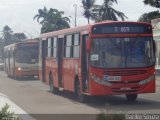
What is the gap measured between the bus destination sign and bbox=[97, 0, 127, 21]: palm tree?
160 ft

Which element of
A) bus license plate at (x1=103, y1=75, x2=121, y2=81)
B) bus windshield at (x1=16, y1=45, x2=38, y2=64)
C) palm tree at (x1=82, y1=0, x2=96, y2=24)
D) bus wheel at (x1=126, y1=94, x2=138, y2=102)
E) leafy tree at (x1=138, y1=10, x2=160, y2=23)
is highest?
palm tree at (x1=82, y1=0, x2=96, y2=24)

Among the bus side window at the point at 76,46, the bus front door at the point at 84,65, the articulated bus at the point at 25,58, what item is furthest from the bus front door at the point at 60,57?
the articulated bus at the point at 25,58

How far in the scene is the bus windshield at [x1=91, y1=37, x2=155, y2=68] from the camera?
60.8ft

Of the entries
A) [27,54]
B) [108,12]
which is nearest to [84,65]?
[27,54]

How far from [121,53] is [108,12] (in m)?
50.1

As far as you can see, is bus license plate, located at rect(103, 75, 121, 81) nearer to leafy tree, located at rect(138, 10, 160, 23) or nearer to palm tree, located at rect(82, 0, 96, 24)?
leafy tree, located at rect(138, 10, 160, 23)

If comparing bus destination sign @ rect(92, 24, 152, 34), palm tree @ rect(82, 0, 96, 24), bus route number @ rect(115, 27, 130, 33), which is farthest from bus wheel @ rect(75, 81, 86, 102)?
palm tree @ rect(82, 0, 96, 24)

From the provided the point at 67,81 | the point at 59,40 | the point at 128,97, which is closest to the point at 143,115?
the point at 128,97

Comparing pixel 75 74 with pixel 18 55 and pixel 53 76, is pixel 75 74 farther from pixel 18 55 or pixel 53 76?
pixel 18 55

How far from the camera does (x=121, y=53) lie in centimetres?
1864

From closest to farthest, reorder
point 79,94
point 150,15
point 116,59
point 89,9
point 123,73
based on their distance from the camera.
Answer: point 123,73 → point 116,59 → point 79,94 → point 150,15 → point 89,9

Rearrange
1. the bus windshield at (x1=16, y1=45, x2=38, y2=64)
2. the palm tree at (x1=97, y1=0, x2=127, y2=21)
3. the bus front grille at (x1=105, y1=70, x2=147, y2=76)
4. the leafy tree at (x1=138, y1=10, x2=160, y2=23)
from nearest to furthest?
the bus front grille at (x1=105, y1=70, x2=147, y2=76)
the bus windshield at (x1=16, y1=45, x2=38, y2=64)
the leafy tree at (x1=138, y1=10, x2=160, y2=23)
the palm tree at (x1=97, y1=0, x2=127, y2=21)

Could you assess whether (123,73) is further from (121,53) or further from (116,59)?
(121,53)

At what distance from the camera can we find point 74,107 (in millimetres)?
18469
